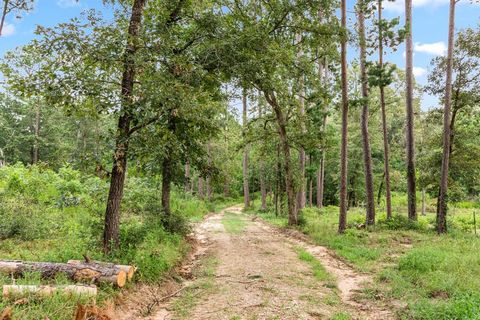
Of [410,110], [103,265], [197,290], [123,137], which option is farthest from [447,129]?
[103,265]

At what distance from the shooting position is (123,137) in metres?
7.25

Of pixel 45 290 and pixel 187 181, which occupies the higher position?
pixel 187 181

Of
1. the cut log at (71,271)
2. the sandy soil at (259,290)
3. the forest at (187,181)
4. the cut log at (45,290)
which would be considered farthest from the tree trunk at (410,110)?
the cut log at (45,290)

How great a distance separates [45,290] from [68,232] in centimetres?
574

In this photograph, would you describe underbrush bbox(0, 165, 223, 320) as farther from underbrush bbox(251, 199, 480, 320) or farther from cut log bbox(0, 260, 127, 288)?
underbrush bbox(251, 199, 480, 320)

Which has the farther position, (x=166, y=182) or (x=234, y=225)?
(x=234, y=225)

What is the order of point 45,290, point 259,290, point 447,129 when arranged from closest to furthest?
point 45,290, point 259,290, point 447,129

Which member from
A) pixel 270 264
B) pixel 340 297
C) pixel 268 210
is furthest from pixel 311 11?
pixel 268 210

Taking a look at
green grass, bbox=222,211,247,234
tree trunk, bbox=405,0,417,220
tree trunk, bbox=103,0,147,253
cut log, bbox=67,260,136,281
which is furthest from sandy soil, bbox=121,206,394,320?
tree trunk, bbox=405,0,417,220

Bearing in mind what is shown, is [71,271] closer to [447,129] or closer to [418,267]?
[418,267]

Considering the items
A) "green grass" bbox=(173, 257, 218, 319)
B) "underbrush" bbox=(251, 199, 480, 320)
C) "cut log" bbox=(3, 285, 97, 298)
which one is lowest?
"green grass" bbox=(173, 257, 218, 319)

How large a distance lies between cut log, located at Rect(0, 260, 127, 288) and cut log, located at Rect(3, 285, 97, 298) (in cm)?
54

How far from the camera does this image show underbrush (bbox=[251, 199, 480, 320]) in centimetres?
560

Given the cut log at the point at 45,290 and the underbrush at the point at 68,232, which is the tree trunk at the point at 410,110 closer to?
the underbrush at the point at 68,232
